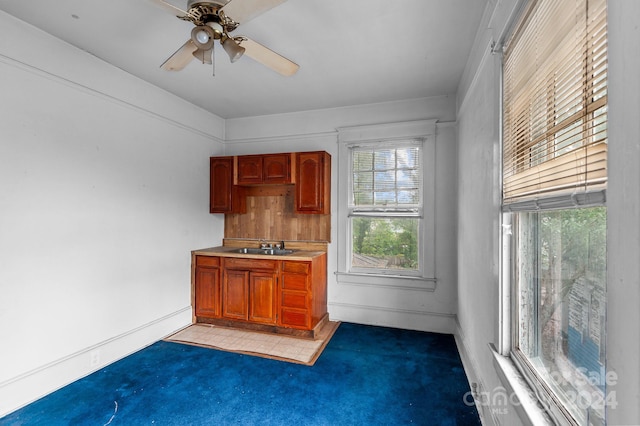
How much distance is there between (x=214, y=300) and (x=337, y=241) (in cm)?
174

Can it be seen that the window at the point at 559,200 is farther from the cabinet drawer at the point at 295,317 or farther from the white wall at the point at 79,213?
the white wall at the point at 79,213

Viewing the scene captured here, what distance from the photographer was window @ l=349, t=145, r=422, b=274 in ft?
12.3

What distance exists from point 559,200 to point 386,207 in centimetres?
277

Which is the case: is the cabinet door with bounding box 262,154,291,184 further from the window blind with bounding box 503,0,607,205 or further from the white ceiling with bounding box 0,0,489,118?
the window blind with bounding box 503,0,607,205

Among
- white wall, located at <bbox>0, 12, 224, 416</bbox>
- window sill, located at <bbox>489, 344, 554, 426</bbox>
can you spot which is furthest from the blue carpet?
window sill, located at <bbox>489, 344, 554, 426</bbox>

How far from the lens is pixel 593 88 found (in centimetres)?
88

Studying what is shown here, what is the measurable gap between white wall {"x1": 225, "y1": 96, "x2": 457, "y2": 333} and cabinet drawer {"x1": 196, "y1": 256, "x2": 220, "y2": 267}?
1.46 metres

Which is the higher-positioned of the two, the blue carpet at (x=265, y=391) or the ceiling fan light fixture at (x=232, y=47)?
the ceiling fan light fixture at (x=232, y=47)

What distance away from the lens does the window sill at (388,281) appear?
366 centimetres

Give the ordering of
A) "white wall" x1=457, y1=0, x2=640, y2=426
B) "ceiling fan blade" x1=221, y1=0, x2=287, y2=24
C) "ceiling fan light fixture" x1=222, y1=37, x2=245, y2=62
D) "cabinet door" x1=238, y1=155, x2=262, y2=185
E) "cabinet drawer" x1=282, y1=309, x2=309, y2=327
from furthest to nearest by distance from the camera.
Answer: "cabinet door" x1=238, y1=155, x2=262, y2=185, "cabinet drawer" x1=282, y1=309, x2=309, y2=327, "ceiling fan light fixture" x1=222, y1=37, x2=245, y2=62, "ceiling fan blade" x1=221, y1=0, x2=287, y2=24, "white wall" x1=457, y1=0, x2=640, y2=426

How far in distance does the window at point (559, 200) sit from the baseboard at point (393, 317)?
213 cm

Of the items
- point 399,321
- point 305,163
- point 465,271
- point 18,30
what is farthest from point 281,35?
point 399,321

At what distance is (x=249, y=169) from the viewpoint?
4000 mm

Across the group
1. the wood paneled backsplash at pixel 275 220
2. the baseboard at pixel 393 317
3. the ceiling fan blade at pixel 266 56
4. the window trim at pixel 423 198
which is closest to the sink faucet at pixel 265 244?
the wood paneled backsplash at pixel 275 220
